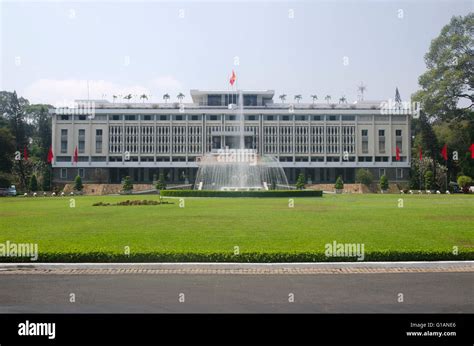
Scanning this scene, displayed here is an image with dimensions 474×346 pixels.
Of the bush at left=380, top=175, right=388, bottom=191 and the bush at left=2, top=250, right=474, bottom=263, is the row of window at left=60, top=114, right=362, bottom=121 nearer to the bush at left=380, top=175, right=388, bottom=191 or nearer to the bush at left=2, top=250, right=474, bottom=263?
Answer: the bush at left=380, top=175, right=388, bottom=191

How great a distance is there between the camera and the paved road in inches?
356

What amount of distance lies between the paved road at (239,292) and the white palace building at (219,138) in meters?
92.0

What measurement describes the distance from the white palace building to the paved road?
92.0m

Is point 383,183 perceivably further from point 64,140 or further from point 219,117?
point 64,140

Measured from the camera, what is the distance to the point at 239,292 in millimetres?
10445

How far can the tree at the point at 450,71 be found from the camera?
65.3 metres

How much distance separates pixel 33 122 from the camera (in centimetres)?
11531

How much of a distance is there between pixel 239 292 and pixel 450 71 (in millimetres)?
64814

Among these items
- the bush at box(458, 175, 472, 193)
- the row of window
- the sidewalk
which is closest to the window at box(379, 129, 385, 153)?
the row of window

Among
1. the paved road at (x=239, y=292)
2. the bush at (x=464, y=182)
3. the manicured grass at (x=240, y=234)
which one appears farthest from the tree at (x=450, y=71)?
the paved road at (x=239, y=292)

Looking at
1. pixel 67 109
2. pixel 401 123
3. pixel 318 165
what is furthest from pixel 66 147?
pixel 401 123

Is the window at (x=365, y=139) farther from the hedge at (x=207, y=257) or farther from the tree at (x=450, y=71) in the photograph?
the hedge at (x=207, y=257)

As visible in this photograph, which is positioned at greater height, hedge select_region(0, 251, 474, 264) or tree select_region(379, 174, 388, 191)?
tree select_region(379, 174, 388, 191)

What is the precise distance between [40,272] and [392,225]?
45.7 feet
